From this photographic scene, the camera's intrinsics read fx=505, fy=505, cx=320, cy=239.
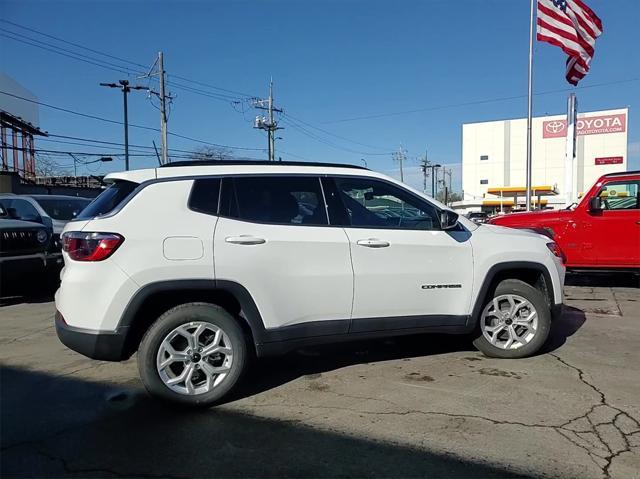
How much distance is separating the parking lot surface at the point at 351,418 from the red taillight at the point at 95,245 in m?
1.22

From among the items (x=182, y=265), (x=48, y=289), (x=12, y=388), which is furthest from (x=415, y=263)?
(x=48, y=289)

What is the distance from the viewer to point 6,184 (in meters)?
27.5

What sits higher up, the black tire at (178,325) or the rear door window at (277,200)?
the rear door window at (277,200)

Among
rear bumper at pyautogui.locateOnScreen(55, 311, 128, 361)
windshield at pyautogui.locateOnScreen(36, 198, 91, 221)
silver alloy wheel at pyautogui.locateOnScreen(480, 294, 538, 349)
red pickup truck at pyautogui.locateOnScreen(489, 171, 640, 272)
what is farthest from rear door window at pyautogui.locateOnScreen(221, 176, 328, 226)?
windshield at pyautogui.locateOnScreen(36, 198, 91, 221)

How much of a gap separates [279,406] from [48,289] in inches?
296

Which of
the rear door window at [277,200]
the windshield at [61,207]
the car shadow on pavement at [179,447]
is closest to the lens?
the car shadow on pavement at [179,447]

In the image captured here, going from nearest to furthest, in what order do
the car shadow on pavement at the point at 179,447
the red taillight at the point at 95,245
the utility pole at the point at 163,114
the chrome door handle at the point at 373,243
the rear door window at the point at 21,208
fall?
the car shadow on pavement at the point at 179,447
the red taillight at the point at 95,245
the chrome door handle at the point at 373,243
the rear door window at the point at 21,208
the utility pole at the point at 163,114

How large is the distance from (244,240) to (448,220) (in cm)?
190

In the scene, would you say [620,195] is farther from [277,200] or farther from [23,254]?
[23,254]

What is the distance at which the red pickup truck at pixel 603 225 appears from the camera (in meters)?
8.87

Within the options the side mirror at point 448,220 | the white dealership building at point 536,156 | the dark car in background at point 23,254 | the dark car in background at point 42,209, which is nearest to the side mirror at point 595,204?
the side mirror at point 448,220

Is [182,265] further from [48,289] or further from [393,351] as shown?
[48,289]

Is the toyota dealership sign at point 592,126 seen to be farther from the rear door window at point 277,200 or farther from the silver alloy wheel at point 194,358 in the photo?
the silver alloy wheel at point 194,358

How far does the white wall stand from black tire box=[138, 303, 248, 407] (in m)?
68.3
